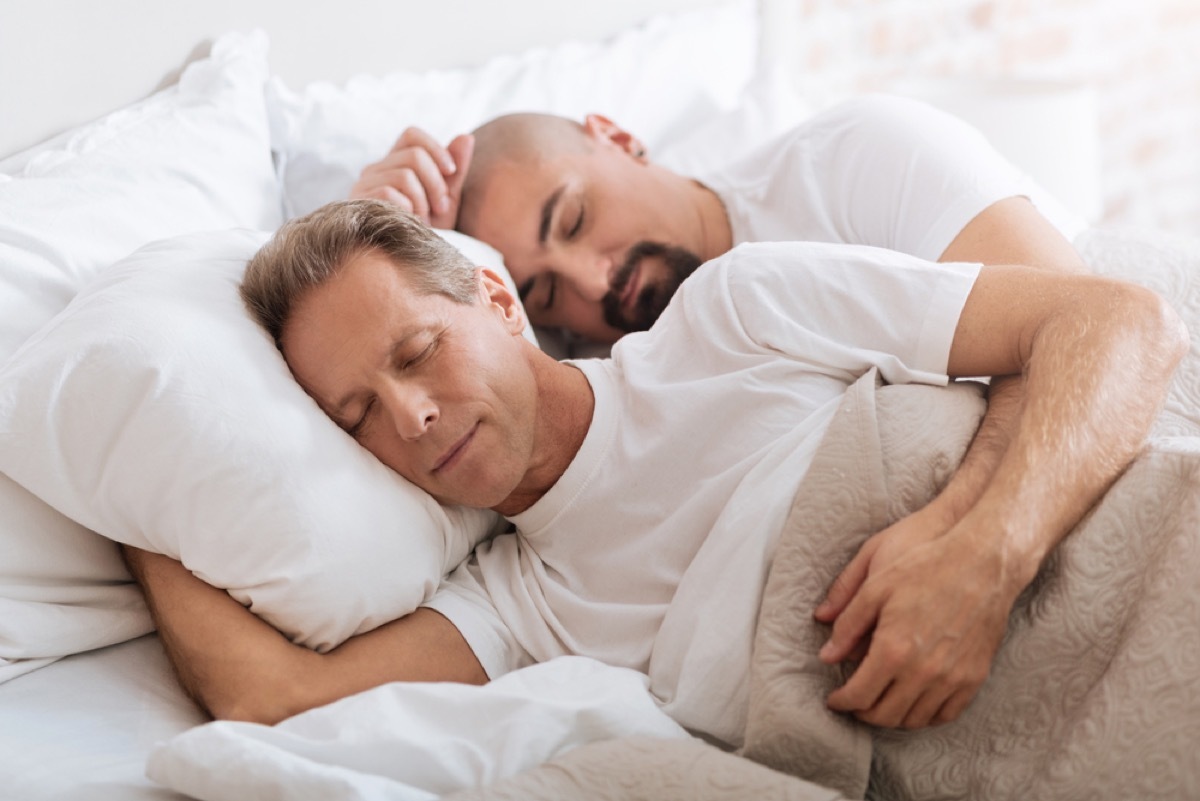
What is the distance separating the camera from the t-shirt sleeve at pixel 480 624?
4.15 ft

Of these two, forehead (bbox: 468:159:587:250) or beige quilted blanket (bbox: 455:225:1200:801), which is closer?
beige quilted blanket (bbox: 455:225:1200:801)

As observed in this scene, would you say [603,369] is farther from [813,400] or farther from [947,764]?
[947,764]

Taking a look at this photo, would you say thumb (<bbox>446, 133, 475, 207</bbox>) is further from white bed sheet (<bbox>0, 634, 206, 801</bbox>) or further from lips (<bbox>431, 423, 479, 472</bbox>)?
white bed sheet (<bbox>0, 634, 206, 801</bbox>)

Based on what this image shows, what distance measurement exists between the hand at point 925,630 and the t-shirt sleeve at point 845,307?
0.26 metres

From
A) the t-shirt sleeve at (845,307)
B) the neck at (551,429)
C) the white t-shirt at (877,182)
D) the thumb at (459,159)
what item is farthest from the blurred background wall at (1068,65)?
the neck at (551,429)

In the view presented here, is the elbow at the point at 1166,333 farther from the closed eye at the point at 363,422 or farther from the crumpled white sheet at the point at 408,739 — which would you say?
the closed eye at the point at 363,422

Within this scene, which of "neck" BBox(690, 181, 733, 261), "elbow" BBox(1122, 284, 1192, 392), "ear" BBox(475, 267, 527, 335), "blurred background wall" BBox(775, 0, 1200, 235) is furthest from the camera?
"blurred background wall" BBox(775, 0, 1200, 235)

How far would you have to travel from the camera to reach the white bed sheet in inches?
38.8

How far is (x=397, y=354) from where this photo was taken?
4.07 ft

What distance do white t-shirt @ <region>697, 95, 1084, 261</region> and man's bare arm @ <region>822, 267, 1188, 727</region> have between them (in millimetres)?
380

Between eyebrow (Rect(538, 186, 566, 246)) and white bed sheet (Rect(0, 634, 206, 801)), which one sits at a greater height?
eyebrow (Rect(538, 186, 566, 246))

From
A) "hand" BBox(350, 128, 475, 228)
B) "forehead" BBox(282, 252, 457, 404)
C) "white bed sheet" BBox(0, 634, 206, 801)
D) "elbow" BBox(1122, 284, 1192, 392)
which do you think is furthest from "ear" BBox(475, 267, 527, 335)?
"elbow" BBox(1122, 284, 1192, 392)

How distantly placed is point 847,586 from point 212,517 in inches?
24.7

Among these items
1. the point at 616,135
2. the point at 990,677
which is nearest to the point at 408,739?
the point at 990,677
